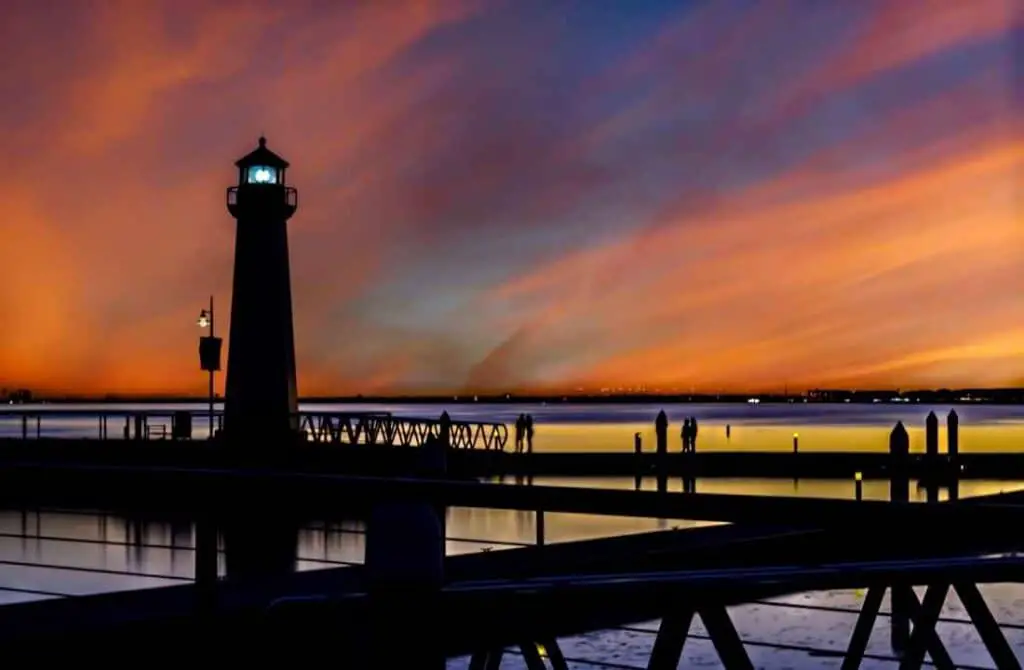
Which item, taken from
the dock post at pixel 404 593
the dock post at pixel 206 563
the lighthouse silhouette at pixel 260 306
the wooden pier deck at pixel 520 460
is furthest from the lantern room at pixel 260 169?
the dock post at pixel 404 593

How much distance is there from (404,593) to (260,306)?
3130cm

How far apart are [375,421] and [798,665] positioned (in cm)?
3368

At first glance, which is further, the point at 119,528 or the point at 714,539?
the point at 119,528

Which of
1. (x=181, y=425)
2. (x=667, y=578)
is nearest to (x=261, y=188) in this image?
(x=181, y=425)

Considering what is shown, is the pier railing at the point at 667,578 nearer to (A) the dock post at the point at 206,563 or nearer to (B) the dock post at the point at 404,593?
(B) the dock post at the point at 404,593

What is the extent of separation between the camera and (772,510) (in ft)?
7.79

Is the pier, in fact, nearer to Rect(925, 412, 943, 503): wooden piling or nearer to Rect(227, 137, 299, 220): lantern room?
Rect(925, 412, 943, 503): wooden piling

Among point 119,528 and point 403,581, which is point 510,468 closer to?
point 119,528

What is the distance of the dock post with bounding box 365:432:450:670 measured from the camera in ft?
5.94

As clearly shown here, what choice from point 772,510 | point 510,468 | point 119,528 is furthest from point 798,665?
point 510,468

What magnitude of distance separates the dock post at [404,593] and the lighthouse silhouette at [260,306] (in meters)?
31.2

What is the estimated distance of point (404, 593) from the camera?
5.94 ft

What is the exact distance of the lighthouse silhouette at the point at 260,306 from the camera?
3219 centimetres

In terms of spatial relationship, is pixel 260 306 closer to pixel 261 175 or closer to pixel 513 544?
pixel 261 175
